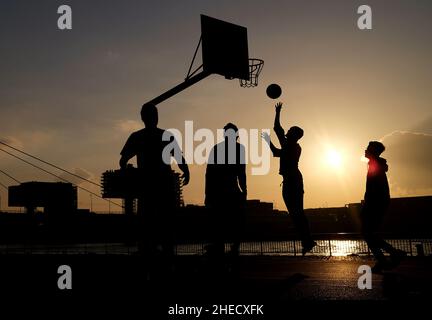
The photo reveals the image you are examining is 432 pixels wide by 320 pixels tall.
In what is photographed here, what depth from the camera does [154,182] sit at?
18.9 ft

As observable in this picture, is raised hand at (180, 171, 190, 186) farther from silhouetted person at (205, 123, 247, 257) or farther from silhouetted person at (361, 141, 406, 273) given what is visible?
silhouetted person at (361, 141, 406, 273)

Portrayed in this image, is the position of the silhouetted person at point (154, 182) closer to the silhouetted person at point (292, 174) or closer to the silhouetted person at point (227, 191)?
the silhouetted person at point (227, 191)

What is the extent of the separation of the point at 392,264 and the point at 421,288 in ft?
7.42

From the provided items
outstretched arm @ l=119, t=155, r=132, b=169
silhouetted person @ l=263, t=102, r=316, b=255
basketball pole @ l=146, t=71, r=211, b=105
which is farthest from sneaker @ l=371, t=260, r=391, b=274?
basketball pole @ l=146, t=71, r=211, b=105

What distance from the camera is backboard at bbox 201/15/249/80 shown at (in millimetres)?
19125

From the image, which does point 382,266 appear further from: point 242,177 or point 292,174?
point 242,177

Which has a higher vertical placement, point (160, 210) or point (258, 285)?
point (160, 210)

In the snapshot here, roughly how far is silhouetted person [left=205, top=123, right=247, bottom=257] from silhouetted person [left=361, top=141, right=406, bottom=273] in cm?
220

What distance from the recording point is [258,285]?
5883 millimetres

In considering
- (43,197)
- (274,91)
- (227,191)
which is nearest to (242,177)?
(227,191)

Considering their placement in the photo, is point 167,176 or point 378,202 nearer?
point 167,176
